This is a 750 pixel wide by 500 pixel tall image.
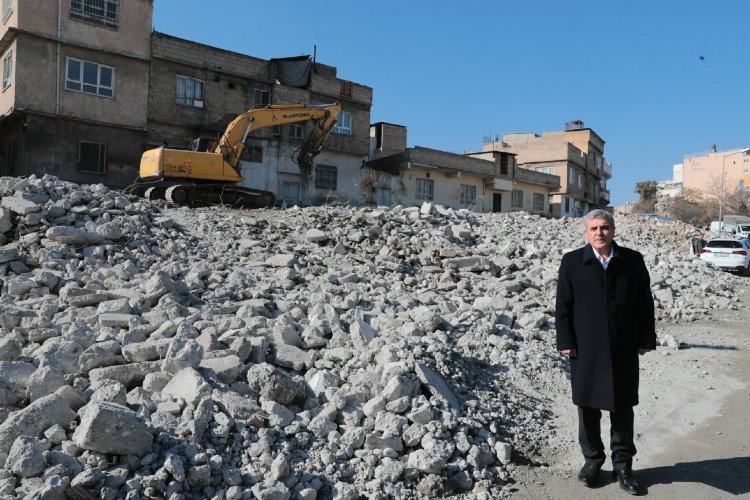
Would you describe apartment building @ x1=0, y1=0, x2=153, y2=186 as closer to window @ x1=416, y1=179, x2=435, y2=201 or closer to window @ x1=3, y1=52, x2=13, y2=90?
window @ x1=3, y1=52, x2=13, y2=90

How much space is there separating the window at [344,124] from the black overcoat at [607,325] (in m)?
24.8

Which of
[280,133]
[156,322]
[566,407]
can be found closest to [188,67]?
[280,133]

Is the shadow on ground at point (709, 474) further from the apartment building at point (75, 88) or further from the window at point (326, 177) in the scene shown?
the window at point (326, 177)

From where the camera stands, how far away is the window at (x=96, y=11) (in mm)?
19609

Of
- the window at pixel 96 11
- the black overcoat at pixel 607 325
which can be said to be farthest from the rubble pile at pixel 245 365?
the window at pixel 96 11

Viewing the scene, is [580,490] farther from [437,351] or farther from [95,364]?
[95,364]

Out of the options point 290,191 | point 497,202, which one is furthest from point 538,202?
point 290,191

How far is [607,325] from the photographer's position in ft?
12.4

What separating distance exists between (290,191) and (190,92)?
588 centimetres

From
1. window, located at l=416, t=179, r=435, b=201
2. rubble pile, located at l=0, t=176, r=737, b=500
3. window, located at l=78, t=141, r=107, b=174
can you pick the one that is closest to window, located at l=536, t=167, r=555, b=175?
window, located at l=416, t=179, r=435, b=201

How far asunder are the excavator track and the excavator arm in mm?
1004

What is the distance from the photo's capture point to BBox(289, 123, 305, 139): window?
26.3 metres

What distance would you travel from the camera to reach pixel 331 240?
1097cm

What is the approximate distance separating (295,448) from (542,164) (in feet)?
149
